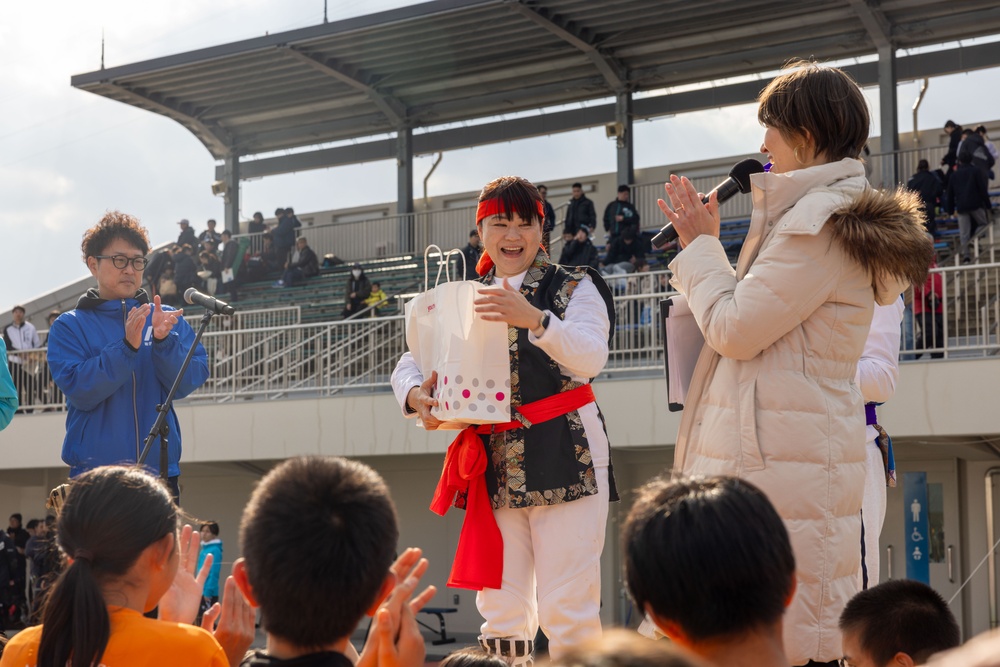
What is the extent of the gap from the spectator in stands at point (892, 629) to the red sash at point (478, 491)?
114 cm

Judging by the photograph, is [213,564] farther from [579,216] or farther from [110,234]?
[110,234]

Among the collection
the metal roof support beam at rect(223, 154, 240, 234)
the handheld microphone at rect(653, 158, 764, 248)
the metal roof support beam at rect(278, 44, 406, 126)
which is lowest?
the handheld microphone at rect(653, 158, 764, 248)

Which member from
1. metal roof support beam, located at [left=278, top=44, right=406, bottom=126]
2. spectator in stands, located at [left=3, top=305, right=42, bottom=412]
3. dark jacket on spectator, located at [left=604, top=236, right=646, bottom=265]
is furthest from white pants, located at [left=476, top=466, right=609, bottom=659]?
metal roof support beam, located at [left=278, top=44, right=406, bottom=126]

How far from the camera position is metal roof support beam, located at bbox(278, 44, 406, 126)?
19.8m

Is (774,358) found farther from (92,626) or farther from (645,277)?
(645,277)

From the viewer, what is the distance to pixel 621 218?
1666 cm

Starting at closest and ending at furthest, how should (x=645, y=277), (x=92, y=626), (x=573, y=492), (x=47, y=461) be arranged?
(x=92, y=626) → (x=573, y=492) → (x=645, y=277) → (x=47, y=461)

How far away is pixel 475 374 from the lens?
144 inches

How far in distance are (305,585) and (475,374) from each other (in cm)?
175

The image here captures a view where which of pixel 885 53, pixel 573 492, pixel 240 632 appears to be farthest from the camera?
pixel 885 53

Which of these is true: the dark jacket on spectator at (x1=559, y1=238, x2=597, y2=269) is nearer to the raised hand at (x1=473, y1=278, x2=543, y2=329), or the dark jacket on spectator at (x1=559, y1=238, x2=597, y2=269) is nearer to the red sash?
the red sash

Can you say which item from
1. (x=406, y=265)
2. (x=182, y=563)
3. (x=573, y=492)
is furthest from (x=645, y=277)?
(x=182, y=563)

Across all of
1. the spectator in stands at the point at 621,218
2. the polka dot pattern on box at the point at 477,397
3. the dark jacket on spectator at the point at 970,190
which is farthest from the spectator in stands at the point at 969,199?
the polka dot pattern on box at the point at 477,397

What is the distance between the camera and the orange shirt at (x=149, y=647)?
7.76 feet
